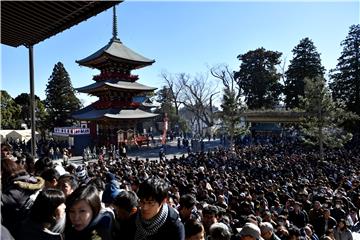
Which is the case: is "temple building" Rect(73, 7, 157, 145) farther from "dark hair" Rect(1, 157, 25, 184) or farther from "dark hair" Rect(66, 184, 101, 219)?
"dark hair" Rect(66, 184, 101, 219)

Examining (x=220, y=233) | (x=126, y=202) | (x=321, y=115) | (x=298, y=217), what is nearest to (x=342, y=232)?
(x=298, y=217)

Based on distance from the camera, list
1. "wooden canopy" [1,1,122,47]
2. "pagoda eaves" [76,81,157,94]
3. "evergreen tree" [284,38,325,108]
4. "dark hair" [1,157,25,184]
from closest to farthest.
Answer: "dark hair" [1,157,25,184], "wooden canopy" [1,1,122,47], "pagoda eaves" [76,81,157,94], "evergreen tree" [284,38,325,108]

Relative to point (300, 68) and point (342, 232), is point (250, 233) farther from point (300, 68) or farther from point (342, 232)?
point (300, 68)

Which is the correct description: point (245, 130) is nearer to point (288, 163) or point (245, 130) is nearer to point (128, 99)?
point (128, 99)

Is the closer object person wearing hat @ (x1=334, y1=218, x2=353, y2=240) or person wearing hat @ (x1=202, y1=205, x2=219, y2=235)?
person wearing hat @ (x1=202, y1=205, x2=219, y2=235)

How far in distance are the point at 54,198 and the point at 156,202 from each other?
0.86 m

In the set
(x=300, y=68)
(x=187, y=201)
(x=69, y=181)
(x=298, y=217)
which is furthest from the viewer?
(x=300, y=68)

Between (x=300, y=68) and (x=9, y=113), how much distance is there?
36.6 meters

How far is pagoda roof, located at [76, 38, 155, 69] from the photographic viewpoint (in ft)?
100

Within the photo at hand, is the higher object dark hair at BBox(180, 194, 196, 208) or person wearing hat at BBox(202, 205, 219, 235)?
dark hair at BBox(180, 194, 196, 208)

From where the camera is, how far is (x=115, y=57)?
3055cm

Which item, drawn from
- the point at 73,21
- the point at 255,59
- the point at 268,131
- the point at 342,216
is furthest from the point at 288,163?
the point at 255,59

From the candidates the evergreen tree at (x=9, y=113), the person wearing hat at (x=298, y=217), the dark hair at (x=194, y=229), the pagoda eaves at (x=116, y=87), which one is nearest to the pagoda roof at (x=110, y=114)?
the pagoda eaves at (x=116, y=87)

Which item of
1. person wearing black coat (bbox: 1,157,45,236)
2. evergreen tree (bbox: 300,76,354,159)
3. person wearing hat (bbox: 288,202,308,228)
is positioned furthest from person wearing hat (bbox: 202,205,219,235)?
evergreen tree (bbox: 300,76,354,159)
